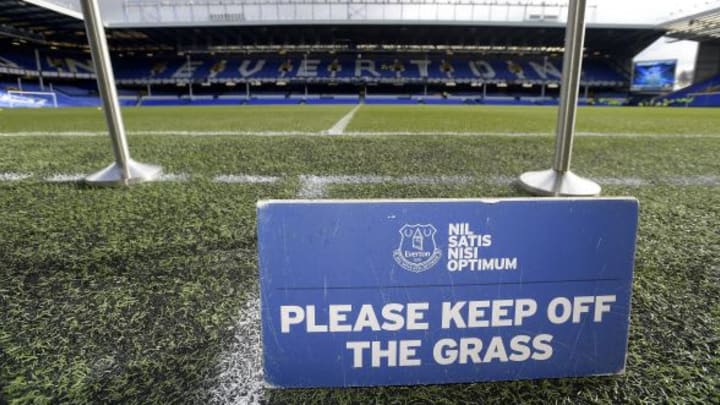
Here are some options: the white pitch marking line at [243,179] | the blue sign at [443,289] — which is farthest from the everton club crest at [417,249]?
the white pitch marking line at [243,179]

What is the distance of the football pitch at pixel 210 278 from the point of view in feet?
1.93

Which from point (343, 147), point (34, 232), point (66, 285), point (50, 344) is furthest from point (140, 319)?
point (343, 147)

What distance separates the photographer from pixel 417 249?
570 millimetres

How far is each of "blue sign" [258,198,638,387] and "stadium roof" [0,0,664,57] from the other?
1031 inches

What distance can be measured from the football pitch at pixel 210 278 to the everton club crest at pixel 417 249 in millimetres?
206

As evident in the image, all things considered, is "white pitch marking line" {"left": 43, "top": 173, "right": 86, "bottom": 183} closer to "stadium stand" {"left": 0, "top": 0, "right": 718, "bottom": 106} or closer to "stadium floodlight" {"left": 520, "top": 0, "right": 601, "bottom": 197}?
"stadium floodlight" {"left": 520, "top": 0, "right": 601, "bottom": 197}

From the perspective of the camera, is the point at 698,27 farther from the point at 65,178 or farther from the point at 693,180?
the point at 65,178

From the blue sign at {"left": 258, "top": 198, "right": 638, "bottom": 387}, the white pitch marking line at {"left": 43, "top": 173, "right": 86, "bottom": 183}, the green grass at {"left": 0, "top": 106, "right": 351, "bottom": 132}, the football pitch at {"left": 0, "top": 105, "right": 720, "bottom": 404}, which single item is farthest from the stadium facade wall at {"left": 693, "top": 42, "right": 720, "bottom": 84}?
the white pitch marking line at {"left": 43, "top": 173, "right": 86, "bottom": 183}

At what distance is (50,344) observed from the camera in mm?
671

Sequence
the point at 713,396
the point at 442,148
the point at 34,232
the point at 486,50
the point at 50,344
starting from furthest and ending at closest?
the point at 486,50 < the point at 442,148 < the point at 34,232 < the point at 50,344 < the point at 713,396

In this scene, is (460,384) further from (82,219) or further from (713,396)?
(82,219)

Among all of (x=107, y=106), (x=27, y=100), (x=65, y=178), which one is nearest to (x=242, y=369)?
(x=107, y=106)

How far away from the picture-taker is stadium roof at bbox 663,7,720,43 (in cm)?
2098

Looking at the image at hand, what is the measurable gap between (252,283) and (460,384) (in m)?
0.51
